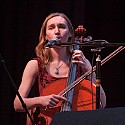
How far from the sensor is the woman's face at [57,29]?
2.38 metres

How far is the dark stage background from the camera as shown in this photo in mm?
3098

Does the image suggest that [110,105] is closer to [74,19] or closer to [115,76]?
[115,76]

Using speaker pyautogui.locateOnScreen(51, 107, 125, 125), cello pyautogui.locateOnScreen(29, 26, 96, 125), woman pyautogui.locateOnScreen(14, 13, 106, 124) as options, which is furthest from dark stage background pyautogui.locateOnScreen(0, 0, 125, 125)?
speaker pyautogui.locateOnScreen(51, 107, 125, 125)

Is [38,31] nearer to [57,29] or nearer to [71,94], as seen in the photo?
[57,29]

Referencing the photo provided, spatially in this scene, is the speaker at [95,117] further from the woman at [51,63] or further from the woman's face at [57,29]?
the woman's face at [57,29]

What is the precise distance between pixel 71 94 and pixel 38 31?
1.18 m

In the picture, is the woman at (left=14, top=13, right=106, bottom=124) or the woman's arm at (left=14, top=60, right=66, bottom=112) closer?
the woman's arm at (left=14, top=60, right=66, bottom=112)

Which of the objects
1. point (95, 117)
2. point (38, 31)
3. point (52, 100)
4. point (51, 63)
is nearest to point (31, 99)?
point (52, 100)

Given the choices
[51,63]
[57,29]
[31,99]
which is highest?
[57,29]

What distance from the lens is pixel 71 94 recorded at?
2.16 m

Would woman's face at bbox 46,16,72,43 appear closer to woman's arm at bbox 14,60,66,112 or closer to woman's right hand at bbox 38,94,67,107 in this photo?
woman's arm at bbox 14,60,66,112

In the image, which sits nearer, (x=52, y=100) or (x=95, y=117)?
(x=95, y=117)

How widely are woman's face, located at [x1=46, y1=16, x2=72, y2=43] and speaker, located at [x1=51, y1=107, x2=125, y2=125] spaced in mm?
919

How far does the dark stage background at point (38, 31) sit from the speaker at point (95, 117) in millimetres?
1605
